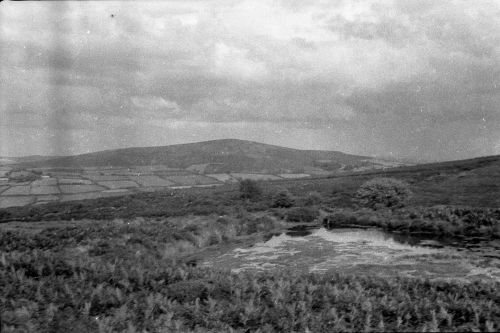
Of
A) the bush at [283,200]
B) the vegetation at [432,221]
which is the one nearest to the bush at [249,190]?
the bush at [283,200]

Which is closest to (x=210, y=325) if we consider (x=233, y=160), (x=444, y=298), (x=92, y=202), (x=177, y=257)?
(x=444, y=298)

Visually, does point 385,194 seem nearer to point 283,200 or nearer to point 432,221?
point 432,221

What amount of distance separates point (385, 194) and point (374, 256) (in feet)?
51.1

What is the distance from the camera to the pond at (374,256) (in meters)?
15.4

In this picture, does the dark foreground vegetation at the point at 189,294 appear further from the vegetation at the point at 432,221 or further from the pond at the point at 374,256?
the pond at the point at 374,256

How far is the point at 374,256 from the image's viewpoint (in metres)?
18.1

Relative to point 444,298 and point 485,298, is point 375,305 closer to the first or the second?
point 444,298

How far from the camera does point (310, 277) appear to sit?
13.7 metres

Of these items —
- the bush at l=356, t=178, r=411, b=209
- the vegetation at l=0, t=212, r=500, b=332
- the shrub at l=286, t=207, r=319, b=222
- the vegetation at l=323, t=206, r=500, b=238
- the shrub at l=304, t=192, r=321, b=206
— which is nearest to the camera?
the vegetation at l=0, t=212, r=500, b=332

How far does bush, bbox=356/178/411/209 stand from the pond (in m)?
9.03

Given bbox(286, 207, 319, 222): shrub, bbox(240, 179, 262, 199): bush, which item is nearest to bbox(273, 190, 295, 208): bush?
bbox(286, 207, 319, 222): shrub

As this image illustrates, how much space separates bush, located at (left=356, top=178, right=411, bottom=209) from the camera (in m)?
32.5

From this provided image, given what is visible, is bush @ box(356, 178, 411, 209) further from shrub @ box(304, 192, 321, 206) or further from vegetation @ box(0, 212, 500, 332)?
vegetation @ box(0, 212, 500, 332)

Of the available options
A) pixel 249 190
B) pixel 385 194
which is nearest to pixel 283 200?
pixel 385 194
